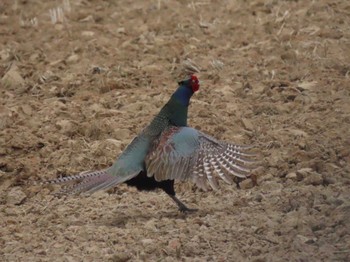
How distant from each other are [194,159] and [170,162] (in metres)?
0.19

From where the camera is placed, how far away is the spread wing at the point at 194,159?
7523 millimetres

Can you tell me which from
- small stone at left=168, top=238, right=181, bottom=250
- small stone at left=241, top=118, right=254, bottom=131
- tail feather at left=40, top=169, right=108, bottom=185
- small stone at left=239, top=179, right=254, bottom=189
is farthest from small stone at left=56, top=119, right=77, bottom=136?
small stone at left=168, top=238, right=181, bottom=250

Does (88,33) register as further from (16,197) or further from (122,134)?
(16,197)

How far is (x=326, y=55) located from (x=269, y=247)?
3919 mm

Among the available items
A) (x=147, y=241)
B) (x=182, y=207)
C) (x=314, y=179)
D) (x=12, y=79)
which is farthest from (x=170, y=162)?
(x=12, y=79)

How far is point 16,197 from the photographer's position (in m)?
8.23

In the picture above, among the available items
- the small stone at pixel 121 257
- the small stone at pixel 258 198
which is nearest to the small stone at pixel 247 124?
the small stone at pixel 258 198

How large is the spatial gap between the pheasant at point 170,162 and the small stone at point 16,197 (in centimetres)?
40

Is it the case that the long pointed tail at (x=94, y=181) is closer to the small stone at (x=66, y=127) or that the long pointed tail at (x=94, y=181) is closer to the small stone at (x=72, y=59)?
the small stone at (x=66, y=127)

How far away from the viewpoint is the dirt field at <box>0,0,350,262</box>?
23.4ft

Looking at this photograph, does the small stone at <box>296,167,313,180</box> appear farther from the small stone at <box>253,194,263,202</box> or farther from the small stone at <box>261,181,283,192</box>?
the small stone at <box>253,194,263,202</box>

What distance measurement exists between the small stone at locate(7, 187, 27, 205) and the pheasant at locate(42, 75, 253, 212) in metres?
0.40

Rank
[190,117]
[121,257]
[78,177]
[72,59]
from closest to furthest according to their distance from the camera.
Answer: [121,257], [78,177], [190,117], [72,59]

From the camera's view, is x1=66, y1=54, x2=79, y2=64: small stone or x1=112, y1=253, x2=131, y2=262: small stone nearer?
x1=112, y1=253, x2=131, y2=262: small stone
